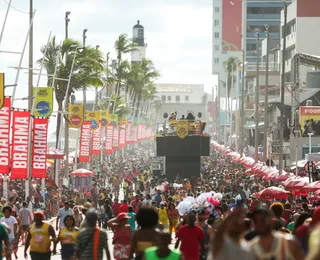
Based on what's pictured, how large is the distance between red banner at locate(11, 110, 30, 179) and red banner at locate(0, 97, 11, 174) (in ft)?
2.17

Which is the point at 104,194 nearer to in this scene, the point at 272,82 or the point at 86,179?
the point at 86,179

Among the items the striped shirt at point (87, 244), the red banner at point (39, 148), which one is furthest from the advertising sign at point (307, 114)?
the striped shirt at point (87, 244)

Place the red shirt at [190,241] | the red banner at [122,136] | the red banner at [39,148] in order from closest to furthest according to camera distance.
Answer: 1. the red shirt at [190,241]
2. the red banner at [39,148]
3. the red banner at [122,136]

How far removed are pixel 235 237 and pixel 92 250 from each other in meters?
4.13

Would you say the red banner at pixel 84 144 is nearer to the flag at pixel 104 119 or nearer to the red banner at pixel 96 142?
the red banner at pixel 96 142

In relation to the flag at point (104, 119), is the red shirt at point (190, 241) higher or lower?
lower

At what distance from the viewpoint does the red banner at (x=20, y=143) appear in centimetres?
3132

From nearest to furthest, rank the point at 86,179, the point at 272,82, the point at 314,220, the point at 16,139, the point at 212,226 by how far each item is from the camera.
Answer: the point at 314,220 < the point at 212,226 < the point at 16,139 < the point at 86,179 < the point at 272,82

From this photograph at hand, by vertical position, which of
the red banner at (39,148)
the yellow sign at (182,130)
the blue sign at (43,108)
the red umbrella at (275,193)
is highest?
the blue sign at (43,108)

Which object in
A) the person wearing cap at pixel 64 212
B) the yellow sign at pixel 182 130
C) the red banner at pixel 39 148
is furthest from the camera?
the yellow sign at pixel 182 130

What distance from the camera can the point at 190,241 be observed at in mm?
14250

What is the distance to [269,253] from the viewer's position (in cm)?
855

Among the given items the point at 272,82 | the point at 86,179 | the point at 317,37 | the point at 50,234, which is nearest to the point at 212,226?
the point at 50,234

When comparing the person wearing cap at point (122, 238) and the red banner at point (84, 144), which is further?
the red banner at point (84, 144)
